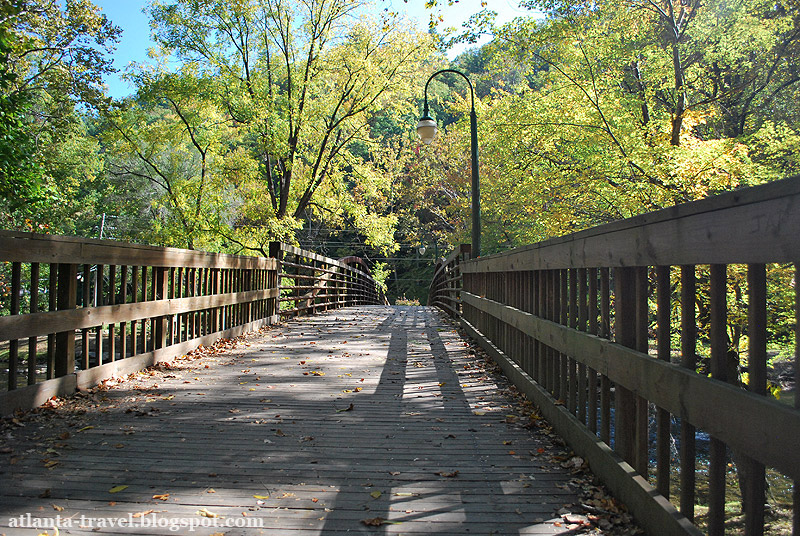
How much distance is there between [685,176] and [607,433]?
1061 centimetres

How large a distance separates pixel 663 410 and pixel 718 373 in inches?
16.8

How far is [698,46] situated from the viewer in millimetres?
14500

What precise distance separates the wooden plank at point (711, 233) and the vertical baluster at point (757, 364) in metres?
0.07

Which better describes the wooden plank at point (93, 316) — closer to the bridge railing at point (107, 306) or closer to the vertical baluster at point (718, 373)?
the bridge railing at point (107, 306)

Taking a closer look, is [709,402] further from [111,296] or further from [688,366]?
[111,296]

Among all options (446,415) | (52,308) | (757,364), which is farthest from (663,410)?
(52,308)

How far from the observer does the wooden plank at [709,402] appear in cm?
153

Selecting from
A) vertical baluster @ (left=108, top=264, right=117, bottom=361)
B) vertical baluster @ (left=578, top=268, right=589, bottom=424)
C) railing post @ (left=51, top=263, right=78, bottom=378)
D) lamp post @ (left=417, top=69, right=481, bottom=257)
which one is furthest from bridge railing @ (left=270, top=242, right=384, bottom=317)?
vertical baluster @ (left=578, top=268, right=589, bottom=424)

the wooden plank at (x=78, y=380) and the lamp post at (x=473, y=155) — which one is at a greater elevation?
the lamp post at (x=473, y=155)

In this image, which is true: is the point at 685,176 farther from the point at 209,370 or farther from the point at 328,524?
the point at 328,524

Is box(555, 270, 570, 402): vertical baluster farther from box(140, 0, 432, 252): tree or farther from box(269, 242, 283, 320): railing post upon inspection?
box(140, 0, 432, 252): tree

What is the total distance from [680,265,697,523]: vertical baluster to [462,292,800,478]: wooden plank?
0.06 m

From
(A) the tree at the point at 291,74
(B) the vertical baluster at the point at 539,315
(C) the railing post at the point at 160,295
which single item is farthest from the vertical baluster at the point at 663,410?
(A) the tree at the point at 291,74

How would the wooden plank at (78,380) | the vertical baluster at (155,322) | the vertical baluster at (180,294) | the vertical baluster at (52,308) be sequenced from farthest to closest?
the vertical baluster at (180,294)
the vertical baluster at (155,322)
the vertical baluster at (52,308)
the wooden plank at (78,380)
